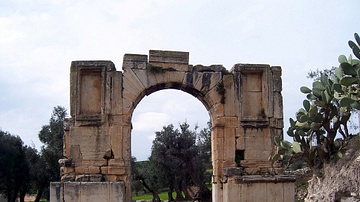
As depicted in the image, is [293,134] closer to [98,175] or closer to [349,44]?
[349,44]

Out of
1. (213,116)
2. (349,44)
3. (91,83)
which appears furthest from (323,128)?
(91,83)

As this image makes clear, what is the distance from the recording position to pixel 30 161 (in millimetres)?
28688

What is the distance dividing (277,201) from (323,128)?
8.10 feet

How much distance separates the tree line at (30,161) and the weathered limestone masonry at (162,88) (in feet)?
53.3

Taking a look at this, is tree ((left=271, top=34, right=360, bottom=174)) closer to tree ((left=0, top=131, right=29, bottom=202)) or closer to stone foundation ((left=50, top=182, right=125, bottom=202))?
stone foundation ((left=50, top=182, right=125, bottom=202))

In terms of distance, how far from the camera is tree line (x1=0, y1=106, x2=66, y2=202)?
26141 millimetres

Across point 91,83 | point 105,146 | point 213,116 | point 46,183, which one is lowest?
point 46,183

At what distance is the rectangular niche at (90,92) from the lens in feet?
38.2

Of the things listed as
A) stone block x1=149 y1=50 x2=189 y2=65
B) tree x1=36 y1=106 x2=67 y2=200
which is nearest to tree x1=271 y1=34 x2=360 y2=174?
stone block x1=149 y1=50 x2=189 y2=65

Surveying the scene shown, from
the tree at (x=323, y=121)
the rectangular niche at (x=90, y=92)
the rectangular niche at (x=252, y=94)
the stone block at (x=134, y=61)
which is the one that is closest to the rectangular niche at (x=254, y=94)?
the rectangular niche at (x=252, y=94)

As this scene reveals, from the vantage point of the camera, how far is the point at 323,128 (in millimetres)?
10172

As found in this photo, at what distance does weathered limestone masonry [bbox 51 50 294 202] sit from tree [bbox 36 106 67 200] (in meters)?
16.7

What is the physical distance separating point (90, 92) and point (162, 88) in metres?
1.92

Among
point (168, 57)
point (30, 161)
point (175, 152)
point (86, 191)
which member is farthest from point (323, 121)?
point (30, 161)
